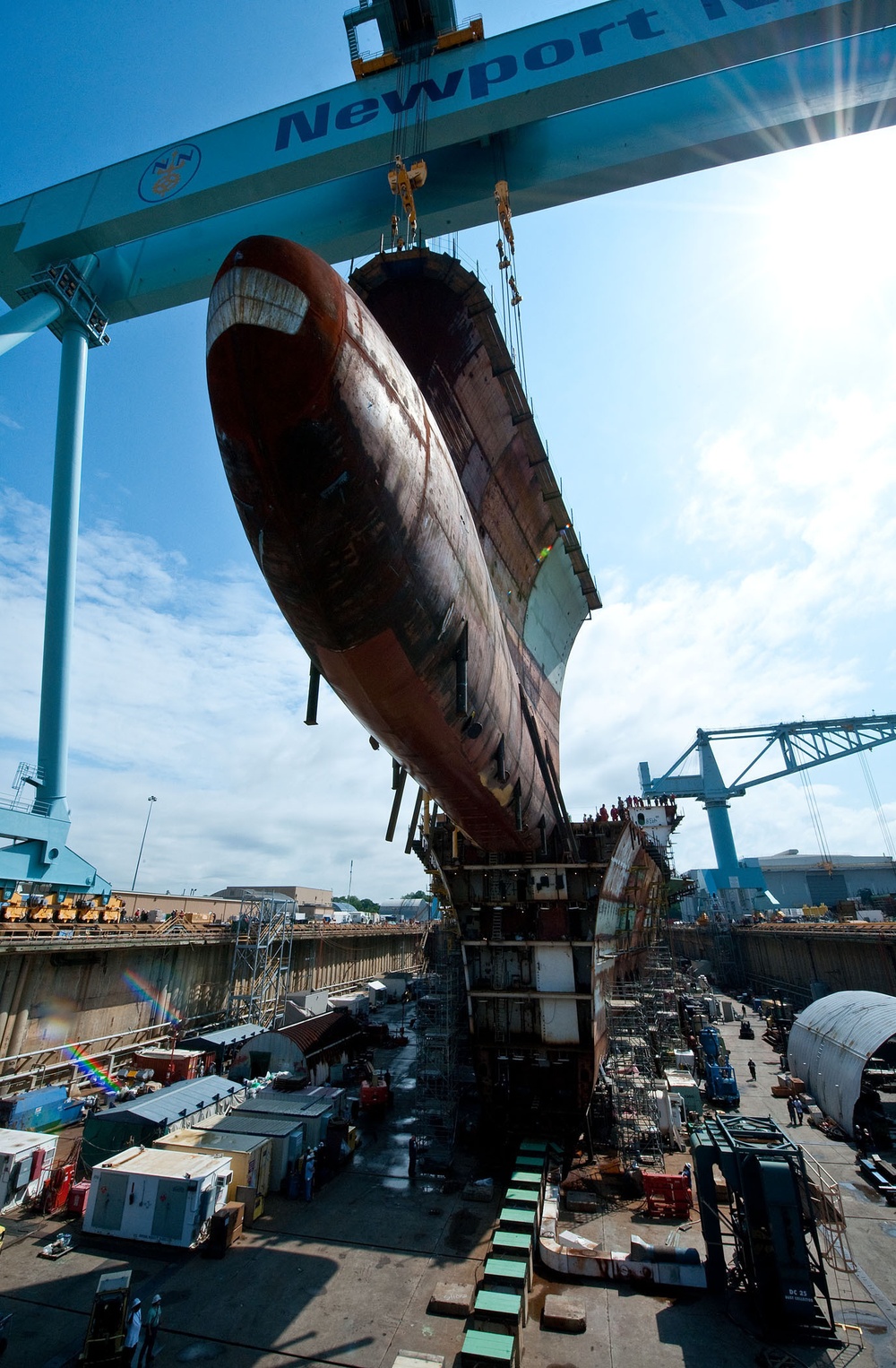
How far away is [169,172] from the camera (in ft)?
79.1

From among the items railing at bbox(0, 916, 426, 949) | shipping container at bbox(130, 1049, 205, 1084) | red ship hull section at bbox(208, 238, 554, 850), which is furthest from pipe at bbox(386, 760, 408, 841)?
shipping container at bbox(130, 1049, 205, 1084)

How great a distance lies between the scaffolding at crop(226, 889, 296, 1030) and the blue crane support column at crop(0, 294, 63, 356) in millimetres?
28351

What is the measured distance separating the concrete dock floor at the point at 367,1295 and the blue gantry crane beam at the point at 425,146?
14420 millimetres

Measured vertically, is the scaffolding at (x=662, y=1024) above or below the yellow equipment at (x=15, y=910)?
below

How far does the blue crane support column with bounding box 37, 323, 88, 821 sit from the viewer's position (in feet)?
81.0

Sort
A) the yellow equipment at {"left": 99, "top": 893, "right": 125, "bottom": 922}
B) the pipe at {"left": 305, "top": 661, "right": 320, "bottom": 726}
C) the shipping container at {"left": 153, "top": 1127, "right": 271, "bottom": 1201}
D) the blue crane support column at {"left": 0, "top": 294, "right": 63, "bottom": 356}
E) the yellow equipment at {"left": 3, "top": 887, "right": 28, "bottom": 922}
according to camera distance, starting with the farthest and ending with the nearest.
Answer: the yellow equipment at {"left": 99, "top": 893, "right": 125, "bottom": 922}, the blue crane support column at {"left": 0, "top": 294, "right": 63, "bottom": 356}, the yellow equipment at {"left": 3, "top": 887, "right": 28, "bottom": 922}, the shipping container at {"left": 153, "top": 1127, "right": 271, "bottom": 1201}, the pipe at {"left": 305, "top": 661, "right": 320, "bottom": 726}

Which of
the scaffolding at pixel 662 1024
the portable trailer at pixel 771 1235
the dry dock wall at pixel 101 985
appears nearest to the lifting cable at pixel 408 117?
the portable trailer at pixel 771 1235

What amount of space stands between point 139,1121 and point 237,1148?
280cm

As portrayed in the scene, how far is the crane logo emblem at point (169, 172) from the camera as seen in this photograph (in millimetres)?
23562

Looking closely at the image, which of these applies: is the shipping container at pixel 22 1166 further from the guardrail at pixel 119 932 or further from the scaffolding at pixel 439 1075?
the scaffolding at pixel 439 1075

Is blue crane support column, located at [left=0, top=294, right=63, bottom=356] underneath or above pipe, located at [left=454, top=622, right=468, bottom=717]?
above

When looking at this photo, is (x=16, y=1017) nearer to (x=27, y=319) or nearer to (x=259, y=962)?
(x=259, y=962)

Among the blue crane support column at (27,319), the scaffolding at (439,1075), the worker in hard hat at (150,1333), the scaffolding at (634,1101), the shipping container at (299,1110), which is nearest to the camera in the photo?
the worker in hard hat at (150,1333)

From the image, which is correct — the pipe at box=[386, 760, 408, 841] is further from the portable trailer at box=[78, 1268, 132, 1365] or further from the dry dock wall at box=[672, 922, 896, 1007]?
the dry dock wall at box=[672, 922, 896, 1007]
